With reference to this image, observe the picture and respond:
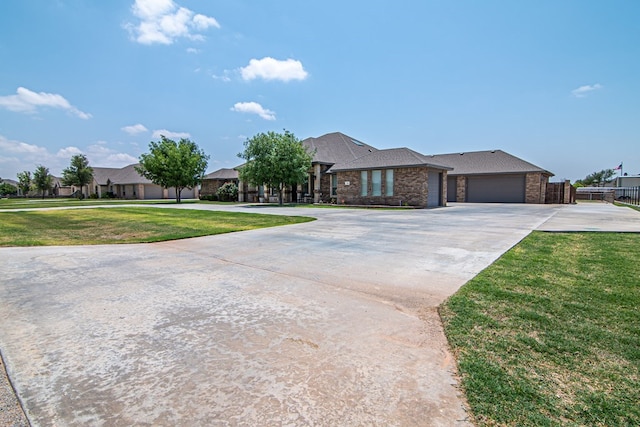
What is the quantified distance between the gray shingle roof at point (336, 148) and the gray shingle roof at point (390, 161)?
2.00 metres

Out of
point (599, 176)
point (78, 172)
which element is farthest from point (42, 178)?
point (599, 176)

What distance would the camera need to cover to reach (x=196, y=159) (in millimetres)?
34969

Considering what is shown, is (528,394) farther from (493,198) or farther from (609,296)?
(493,198)

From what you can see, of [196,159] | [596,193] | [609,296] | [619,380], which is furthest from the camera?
[596,193]

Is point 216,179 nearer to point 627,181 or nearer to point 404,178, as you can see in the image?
point 404,178

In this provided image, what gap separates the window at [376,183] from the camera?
25406 millimetres

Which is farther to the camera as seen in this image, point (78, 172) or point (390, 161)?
point (78, 172)

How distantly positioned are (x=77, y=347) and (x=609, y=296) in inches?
227

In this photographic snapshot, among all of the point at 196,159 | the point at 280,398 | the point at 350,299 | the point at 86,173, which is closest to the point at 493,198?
the point at 196,159

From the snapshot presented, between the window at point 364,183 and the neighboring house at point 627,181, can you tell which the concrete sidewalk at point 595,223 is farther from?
the neighboring house at point 627,181

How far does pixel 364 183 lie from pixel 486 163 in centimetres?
1410

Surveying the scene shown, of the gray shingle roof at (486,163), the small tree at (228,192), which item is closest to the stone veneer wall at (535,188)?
the gray shingle roof at (486,163)

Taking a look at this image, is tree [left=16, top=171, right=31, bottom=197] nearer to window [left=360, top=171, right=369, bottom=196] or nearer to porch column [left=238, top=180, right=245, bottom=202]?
porch column [left=238, top=180, right=245, bottom=202]

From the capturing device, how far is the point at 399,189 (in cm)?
2444
